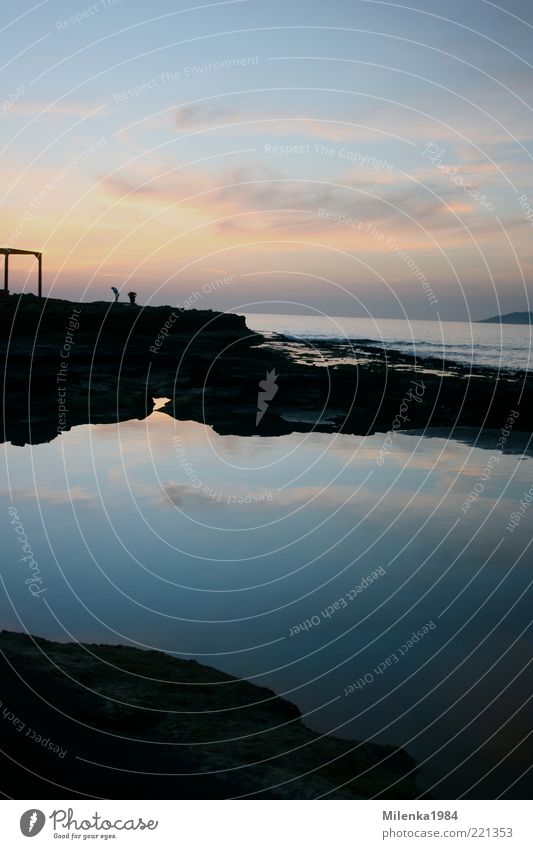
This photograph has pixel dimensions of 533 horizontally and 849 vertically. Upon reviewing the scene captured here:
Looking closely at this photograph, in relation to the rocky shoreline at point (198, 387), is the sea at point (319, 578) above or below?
below

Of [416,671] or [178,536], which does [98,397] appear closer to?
[178,536]

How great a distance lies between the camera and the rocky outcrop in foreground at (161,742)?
762cm

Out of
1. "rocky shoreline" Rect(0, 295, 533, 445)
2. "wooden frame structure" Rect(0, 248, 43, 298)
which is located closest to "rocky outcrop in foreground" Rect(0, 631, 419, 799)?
"rocky shoreline" Rect(0, 295, 533, 445)

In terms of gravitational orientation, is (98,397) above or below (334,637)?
above

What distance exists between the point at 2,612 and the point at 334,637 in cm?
529

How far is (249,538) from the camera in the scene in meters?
18.2

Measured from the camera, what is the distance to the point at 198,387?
135ft

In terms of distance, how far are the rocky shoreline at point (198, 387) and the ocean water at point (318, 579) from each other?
6983 millimetres

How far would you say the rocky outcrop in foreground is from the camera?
7.62m

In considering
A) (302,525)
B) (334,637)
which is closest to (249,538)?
(302,525)

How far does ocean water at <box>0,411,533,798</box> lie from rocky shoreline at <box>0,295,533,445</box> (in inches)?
275
